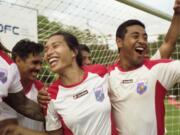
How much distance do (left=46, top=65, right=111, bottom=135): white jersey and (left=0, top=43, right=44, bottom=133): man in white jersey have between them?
0.26 m

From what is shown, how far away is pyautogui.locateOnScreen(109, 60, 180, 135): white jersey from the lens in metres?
Answer: 3.31

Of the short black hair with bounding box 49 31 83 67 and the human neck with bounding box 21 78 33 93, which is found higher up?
the short black hair with bounding box 49 31 83 67

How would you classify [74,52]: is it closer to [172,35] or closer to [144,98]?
[144,98]

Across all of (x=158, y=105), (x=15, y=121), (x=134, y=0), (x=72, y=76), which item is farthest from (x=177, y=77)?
(x=134, y=0)

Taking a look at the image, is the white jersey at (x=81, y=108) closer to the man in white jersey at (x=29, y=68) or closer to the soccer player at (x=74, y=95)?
the soccer player at (x=74, y=95)

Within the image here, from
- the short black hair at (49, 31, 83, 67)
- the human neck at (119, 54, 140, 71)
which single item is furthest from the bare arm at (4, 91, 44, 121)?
the human neck at (119, 54, 140, 71)

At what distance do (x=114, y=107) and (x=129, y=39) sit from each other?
577mm

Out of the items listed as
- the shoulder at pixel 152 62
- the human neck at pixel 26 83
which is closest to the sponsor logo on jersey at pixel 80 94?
the shoulder at pixel 152 62

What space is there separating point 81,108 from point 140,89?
527 millimetres

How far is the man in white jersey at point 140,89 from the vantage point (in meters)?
3.31

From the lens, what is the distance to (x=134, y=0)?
5336mm

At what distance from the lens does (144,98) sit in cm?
335

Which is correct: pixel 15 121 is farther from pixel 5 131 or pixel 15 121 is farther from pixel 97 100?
pixel 97 100

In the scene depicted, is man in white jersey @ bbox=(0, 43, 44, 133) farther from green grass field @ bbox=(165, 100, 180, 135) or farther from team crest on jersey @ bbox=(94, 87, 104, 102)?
green grass field @ bbox=(165, 100, 180, 135)
